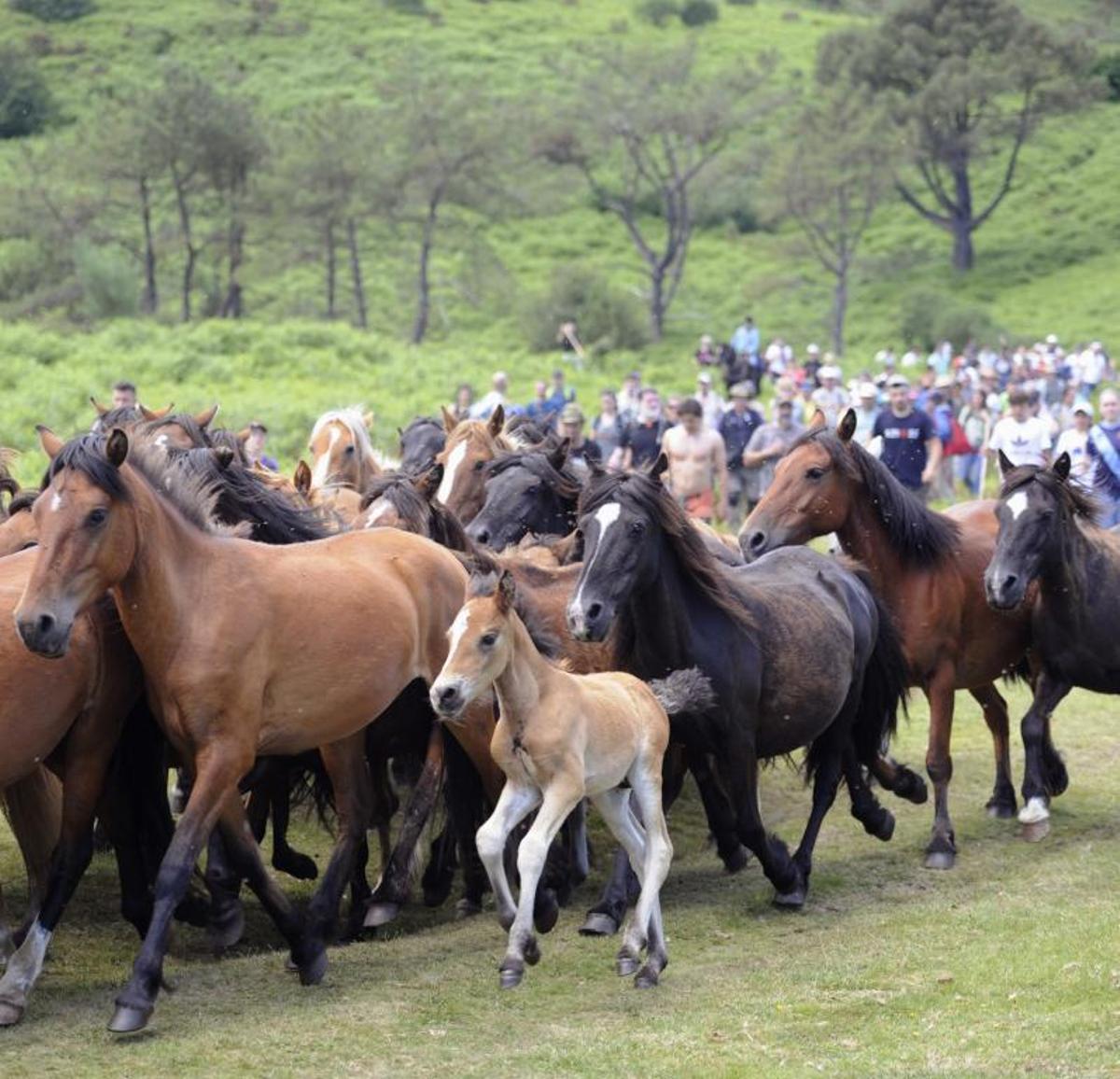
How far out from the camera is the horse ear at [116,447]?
6.65 metres

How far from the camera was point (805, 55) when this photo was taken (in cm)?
7438

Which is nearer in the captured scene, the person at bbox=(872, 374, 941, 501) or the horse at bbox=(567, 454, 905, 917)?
the horse at bbox=(567, 454, 905, 917)

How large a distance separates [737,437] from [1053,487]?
31.0 feet

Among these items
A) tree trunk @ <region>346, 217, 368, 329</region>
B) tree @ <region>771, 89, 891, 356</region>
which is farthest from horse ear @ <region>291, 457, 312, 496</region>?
tree @ <region>771, 89, 891, 356</region>

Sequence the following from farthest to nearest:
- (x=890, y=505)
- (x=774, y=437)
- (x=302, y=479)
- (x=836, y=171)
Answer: (x=836, y=171), (x=774, y=437), (x=302, y=479), (x=890, y=505)

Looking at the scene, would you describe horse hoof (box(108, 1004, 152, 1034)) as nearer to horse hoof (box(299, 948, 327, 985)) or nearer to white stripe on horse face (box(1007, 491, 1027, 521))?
horse hoof (box(299, 948, 327, 985))

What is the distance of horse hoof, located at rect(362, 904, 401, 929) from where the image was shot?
849 centimetres

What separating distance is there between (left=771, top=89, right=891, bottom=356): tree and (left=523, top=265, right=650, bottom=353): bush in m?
7.84

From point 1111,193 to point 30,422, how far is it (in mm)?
49045

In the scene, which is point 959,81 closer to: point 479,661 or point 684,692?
point 684,692

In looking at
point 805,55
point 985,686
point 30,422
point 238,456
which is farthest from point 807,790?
point 805,55

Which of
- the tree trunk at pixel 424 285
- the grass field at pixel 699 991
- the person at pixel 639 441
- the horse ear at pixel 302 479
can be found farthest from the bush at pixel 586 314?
the grass field at pixel 699 991

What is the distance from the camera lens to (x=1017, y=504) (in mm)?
10164

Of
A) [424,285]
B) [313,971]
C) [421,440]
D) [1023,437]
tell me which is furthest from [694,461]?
[424,285]
